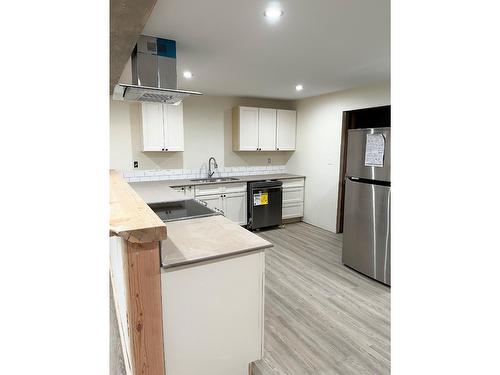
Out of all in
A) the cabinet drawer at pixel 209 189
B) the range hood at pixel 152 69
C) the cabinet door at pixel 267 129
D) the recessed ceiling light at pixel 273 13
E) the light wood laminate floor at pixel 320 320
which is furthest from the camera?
the cabinet door at pixel 267 129

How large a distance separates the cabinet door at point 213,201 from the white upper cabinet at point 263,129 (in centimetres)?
101

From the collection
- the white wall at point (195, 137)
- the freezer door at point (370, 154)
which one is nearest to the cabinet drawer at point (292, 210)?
the white wall at point (195, 137)

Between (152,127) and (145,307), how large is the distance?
325cm

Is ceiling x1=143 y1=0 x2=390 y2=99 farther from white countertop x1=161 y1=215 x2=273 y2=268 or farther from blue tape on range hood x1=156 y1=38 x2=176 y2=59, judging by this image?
white countertop x1=161 y1=215 x2=273 y2=268

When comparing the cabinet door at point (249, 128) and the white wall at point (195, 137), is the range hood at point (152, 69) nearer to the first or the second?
the white wall at point (195, 137)

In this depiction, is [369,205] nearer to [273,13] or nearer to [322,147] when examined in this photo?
[322,147]

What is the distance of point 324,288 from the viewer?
115 inches

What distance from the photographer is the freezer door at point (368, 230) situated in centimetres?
293

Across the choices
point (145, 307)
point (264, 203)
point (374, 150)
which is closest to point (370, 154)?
point (374, 150)

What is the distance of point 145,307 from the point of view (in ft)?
4.32

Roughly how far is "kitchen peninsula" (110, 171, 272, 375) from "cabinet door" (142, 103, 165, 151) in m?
2.44
